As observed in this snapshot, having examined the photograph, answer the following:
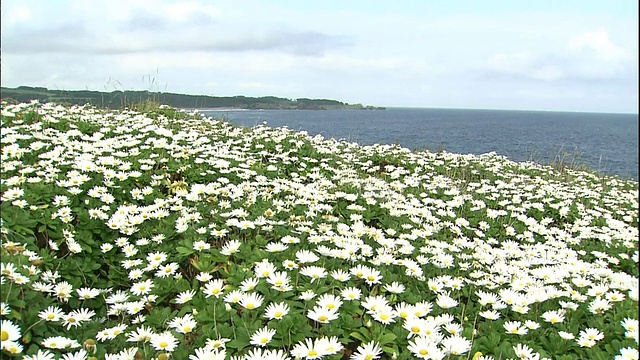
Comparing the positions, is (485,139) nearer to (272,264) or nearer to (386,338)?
(272,264)

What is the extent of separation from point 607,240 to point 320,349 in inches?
214

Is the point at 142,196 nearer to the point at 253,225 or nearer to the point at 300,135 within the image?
the point at 253,225

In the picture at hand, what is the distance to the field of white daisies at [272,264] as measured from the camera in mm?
2588

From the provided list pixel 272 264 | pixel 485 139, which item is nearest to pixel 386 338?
pixel 272 264

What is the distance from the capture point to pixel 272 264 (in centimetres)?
323

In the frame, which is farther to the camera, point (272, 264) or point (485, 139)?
point (485, 139)

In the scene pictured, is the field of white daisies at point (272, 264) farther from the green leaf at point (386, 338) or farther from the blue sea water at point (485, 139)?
the blue sea water at point (485, 139)

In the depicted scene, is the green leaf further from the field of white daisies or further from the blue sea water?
the blue sea water

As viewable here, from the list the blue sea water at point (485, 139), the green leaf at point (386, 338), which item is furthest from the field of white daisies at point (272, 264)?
the blue sea water at point (485, 139)

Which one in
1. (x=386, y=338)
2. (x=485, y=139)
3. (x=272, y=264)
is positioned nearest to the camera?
(x=386, y=338)

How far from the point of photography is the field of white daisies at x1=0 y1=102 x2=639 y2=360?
259 cm

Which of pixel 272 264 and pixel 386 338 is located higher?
pixel 272 264

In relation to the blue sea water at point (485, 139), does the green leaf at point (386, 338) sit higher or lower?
higher

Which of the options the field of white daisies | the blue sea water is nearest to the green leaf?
the field of white daisies
